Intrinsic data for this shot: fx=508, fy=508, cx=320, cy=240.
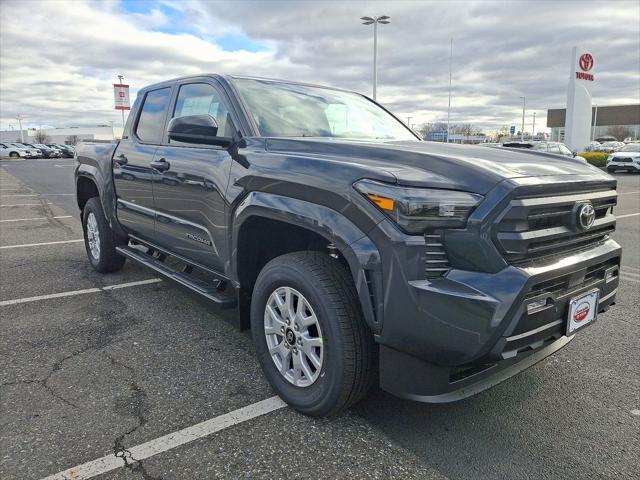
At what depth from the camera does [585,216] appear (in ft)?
8.24

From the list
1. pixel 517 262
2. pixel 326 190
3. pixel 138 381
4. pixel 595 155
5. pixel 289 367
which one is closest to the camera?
pixel 517 262

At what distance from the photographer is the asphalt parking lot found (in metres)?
2.37

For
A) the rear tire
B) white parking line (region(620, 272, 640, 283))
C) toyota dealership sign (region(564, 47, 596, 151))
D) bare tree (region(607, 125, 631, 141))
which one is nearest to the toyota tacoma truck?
the rear tire

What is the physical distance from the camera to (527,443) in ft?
8.35

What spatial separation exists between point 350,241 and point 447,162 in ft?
1.92

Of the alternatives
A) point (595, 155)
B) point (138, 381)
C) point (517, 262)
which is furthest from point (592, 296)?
point (595, 155)

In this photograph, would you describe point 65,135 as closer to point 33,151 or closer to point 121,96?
point 33,151

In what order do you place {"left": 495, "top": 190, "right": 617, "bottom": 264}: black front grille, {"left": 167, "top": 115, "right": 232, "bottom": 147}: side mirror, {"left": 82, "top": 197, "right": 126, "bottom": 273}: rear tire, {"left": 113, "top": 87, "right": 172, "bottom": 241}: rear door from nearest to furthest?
{"left": 495, "top": 190, "right": 617, "bottom": 264}: black front grille < {"left": 167, "top": 115, "right": 232, "bottom": 147}: side mirror < {"left": 113, "top": 87, "right": 172, "bottom": 241}: rear door < {"left": 82, "top": 197, "right": 126, "bottom": 273}: rear tire

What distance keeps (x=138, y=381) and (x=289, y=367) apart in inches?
40.0

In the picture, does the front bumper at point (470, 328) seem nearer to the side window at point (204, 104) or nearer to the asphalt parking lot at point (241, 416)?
the asphalt parking lot at point (241, 416)

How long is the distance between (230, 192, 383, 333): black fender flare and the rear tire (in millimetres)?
3246

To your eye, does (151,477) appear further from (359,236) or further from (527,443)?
(527,443)

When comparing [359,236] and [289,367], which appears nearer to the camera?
[359,236]

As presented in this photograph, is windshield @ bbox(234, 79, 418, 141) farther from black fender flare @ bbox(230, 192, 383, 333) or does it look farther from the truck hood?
black fender flare @ bbox(230, 192, 383, 333)
